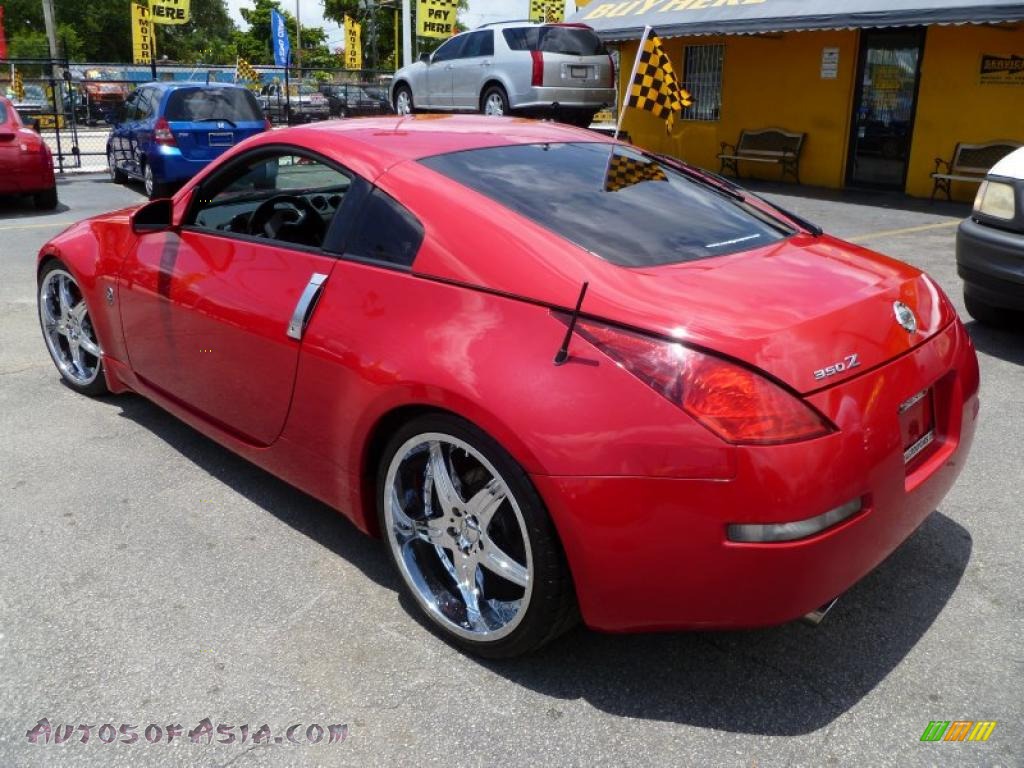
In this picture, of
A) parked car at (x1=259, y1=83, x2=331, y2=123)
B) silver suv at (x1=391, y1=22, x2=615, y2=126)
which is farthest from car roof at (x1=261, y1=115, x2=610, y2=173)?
parked car at (x1=259, y1=83, x2=331, y2=123)

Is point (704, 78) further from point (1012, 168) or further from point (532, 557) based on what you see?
point (532, 557)

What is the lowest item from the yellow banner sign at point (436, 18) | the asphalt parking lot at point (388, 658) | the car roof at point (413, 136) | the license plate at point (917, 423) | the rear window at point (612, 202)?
the asphalt parking lot at point (388, 658)

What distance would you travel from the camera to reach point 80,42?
61.9 m

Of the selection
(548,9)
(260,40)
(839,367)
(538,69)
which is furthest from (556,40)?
(260,40)

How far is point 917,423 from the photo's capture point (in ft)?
8.31

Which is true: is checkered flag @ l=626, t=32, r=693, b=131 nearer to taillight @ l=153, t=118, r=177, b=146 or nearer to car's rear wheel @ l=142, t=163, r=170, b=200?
taillight @ l=153, t=118, r=177, b=146

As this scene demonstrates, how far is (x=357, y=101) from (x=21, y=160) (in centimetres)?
2025

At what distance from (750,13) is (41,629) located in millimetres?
13054

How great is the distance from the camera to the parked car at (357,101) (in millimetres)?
28969

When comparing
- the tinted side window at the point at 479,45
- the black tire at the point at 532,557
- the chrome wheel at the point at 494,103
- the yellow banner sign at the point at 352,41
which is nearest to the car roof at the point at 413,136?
the black tire at the point at 532,557

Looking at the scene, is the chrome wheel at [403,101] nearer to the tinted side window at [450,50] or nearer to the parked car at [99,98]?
the tinted side window at [450,50]

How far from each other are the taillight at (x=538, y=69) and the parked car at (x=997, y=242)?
33.8 feet

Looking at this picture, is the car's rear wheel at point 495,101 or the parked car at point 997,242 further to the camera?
the car's rear wheel at point 495,101

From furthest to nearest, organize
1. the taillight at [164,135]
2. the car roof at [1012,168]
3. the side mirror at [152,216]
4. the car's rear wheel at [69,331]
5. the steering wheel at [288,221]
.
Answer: the taillight at [164,135] < the car roof at [1012,168] < the car's rear wheel at [69,331] < the side mirror at [152,216] < the steering wheel at [288,221]
